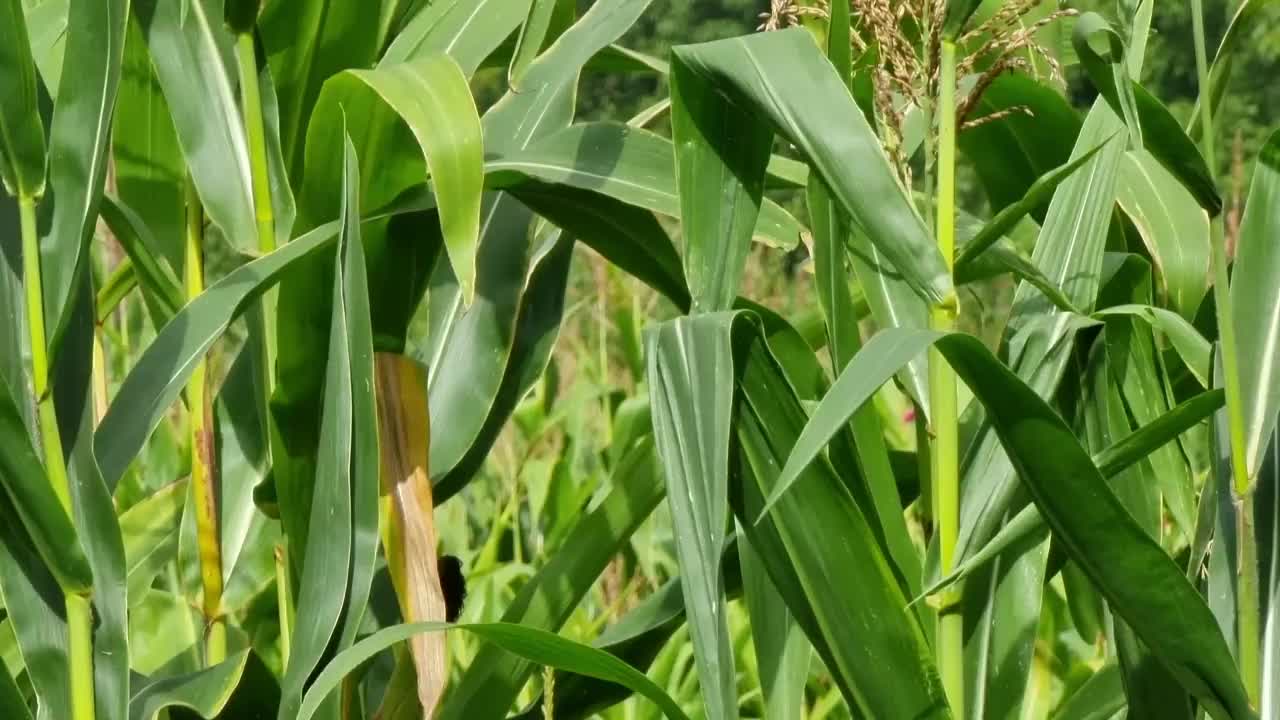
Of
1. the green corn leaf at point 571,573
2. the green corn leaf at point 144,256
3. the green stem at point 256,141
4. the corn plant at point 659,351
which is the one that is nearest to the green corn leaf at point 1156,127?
the corn plant at point 659,351

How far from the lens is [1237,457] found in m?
0.83

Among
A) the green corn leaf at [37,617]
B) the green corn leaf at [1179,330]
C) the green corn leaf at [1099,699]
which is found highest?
the green corn leaf at [1179,330]

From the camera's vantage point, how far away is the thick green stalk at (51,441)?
0.85 metres

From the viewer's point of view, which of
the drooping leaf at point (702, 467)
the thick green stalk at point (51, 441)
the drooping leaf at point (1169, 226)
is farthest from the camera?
the drooping leaf at point (1169, 226)

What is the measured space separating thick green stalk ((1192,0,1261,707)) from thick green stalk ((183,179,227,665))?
24.9 inches

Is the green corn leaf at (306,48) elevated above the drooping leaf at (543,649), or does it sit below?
above

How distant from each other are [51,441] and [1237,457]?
60cm

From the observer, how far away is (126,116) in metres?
1.10

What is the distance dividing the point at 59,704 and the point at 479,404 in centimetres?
33

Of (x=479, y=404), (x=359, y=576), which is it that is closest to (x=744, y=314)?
(x=359, y=576)

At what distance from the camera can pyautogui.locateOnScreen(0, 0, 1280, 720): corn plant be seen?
802 millimetres

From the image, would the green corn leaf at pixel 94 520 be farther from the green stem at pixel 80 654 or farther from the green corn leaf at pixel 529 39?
the green corn leaf at pixel 529 39

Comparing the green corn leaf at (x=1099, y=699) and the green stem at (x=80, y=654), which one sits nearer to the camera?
the green stem at (x=80, y=654)

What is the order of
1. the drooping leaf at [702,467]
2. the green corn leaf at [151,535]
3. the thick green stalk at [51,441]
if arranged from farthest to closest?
the green corn leaf at [151,535] → the thick green stalk at [51,441] → the drooping leaf at [702,467]
